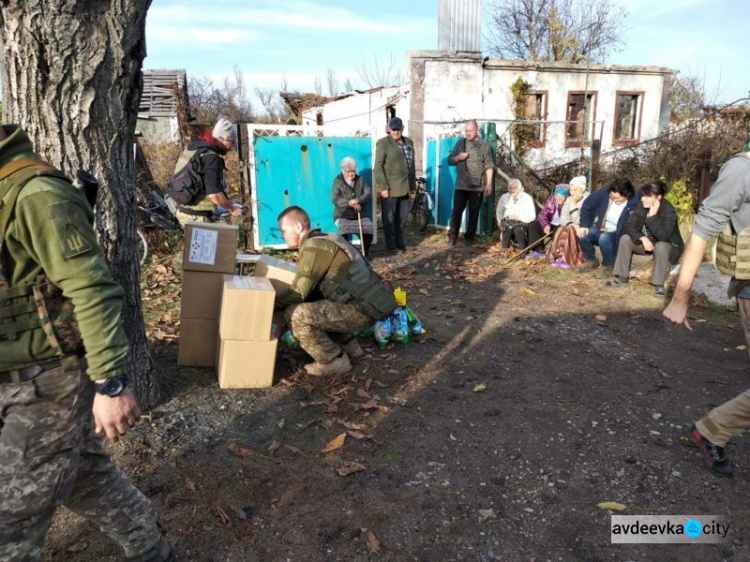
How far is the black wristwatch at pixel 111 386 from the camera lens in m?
1.79

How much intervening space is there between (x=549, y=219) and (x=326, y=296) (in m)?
5.35

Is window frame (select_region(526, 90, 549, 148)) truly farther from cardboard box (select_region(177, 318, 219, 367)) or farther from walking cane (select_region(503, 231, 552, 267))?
cardboard box (select_region(177, 318, 219, 367))

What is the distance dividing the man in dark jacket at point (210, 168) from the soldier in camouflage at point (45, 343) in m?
4.01

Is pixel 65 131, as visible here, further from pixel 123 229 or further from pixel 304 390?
pixel 304 390

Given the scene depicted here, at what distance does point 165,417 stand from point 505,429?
7.31 ft

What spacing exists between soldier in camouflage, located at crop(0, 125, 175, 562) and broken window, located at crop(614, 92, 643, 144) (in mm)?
18166

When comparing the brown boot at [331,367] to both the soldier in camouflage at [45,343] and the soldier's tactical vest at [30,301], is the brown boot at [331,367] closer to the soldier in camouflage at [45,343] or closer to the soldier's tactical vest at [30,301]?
the soldier in camouflage at [45,343]

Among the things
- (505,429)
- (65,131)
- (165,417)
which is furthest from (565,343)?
(65,131)

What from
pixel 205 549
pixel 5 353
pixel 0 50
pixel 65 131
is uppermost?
pixel 0 50

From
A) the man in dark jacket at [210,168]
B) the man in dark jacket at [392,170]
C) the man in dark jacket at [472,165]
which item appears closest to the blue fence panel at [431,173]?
the man in dark jacket at [472,165]

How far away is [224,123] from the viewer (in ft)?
19.1

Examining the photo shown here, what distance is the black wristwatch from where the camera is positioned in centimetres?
179

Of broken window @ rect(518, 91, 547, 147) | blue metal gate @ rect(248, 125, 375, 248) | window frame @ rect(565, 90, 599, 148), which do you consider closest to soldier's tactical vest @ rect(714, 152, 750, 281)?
blue metal gate @ rect(248, 125, 375, 248)

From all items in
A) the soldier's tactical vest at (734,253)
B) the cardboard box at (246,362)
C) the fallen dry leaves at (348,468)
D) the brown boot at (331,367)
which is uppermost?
the soldier's tactical vest at (734,253)
